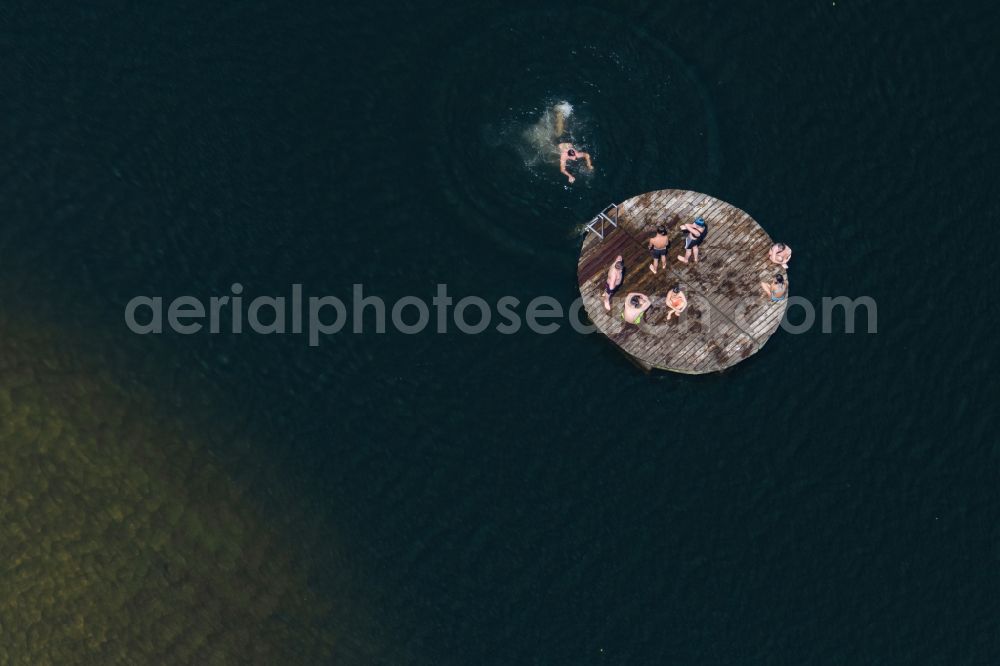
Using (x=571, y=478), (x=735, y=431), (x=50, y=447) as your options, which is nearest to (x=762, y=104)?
(x=735, y=431)

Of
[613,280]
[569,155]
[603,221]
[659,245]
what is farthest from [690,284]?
[569,155]

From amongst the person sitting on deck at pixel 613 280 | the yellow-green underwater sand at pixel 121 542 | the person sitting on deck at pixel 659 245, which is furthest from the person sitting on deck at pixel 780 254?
the yellow-green underwater sand at pixel 121 542

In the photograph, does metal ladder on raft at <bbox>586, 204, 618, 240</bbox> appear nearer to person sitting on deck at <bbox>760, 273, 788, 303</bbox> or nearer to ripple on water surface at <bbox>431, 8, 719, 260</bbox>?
ripple on water surface at <bbox>431, 8, 719, 260</bbox>

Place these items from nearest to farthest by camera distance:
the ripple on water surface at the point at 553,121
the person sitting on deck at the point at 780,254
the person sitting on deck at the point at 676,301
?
the person sitting on deck at the point at 676,301
the person sitting on deck at the point at 780,254
the ripple on water surface at the point at 553,121

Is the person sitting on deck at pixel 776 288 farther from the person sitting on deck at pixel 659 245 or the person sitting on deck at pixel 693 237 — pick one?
the person sitting on deck at pixel 659 245

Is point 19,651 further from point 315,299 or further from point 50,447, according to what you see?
point 315,299

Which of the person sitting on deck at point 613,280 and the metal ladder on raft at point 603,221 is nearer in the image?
the person sitting on deck at point 613,280
